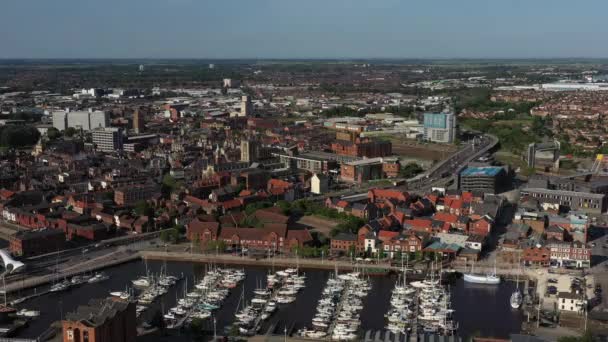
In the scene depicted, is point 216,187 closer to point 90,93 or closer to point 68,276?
point 68,276

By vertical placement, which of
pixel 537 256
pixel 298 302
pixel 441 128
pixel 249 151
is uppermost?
pixel 441 128

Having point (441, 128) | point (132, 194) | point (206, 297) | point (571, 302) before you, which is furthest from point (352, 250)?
point (441, 128)

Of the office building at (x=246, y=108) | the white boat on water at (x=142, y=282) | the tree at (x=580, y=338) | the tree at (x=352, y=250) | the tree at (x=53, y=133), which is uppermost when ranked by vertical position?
the office building at (x=246, y=108)

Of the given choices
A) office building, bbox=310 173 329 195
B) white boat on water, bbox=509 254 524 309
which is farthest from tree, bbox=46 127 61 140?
white boat on water, bbox=509 254 524 309

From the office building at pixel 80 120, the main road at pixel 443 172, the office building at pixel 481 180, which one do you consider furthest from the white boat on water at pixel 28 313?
the office building at pixel 80 120

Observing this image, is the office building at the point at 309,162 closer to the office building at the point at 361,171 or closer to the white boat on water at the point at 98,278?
the office building at the point at 361,171

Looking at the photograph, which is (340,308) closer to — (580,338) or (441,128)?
(580,338)
